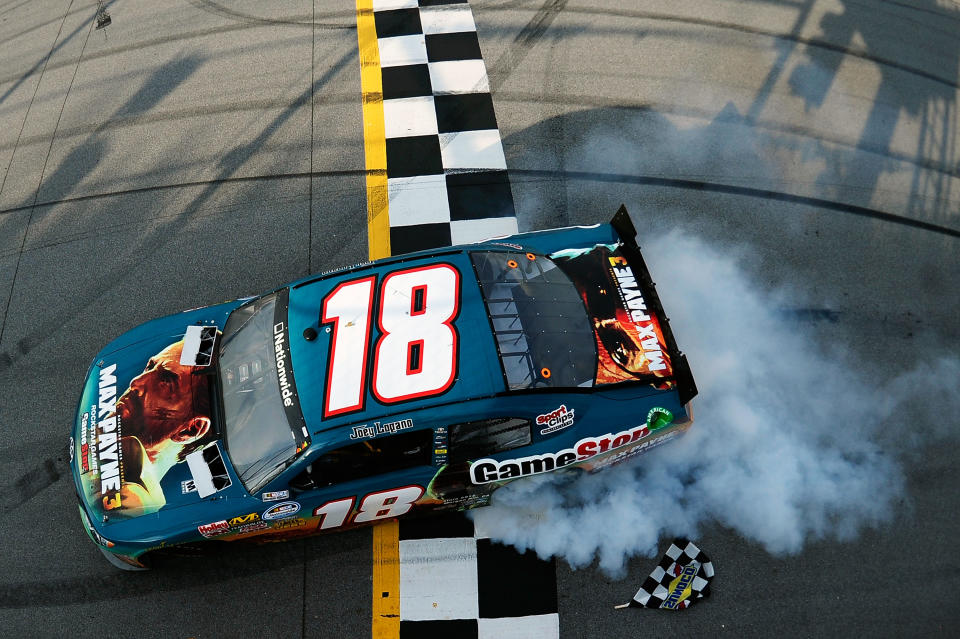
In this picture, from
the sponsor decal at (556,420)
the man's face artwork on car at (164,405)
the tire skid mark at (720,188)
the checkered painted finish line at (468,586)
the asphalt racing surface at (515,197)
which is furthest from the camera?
the tire skid mark at (720,188)

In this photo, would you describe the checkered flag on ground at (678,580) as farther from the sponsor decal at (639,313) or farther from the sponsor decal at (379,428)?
the sponsor decal at (379,428)

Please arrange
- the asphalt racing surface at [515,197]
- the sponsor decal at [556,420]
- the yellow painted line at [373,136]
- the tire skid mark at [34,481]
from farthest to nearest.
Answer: the yellow painted line at [373,136]
the tire skid mark at [34,481]
the asphalt racing surface at [515,197]
the sponsor decal at [556,420]

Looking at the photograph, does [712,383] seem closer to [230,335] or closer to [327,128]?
[230,335]

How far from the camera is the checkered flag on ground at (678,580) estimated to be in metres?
4.35

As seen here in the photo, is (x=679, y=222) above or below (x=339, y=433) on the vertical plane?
below

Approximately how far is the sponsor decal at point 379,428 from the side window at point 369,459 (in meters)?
0.04

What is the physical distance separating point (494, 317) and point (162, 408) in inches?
87.8

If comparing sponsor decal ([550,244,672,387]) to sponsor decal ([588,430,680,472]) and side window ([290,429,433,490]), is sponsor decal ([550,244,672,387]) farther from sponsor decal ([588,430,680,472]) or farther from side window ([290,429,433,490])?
side window ([290,429,433,490])

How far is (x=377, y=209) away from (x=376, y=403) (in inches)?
107

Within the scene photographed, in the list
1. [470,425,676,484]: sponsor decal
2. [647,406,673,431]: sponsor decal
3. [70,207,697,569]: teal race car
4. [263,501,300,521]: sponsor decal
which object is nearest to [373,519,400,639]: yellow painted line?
[70,207,697,569]: teal race car

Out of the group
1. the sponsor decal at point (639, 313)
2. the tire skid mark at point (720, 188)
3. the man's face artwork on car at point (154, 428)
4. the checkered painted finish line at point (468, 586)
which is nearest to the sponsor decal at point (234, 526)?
the man's face artwork on car at point (154, 428)

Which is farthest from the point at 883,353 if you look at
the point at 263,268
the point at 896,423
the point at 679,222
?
the point at 263,268

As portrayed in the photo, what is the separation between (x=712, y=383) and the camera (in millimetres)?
5066

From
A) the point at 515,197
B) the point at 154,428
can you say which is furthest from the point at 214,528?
the point at 515,197
